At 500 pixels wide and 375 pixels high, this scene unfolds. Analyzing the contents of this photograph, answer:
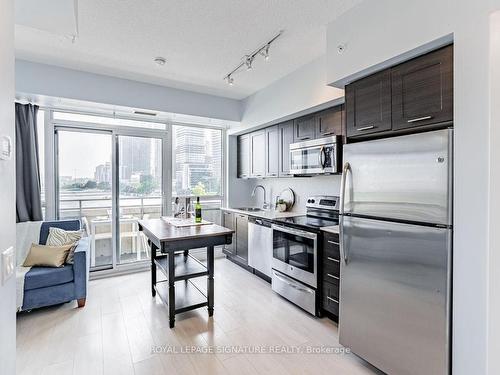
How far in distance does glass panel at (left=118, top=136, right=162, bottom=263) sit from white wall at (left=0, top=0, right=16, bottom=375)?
10.6 ft

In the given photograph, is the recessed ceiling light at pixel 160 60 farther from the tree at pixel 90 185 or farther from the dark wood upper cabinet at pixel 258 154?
the tree at pixel 90 185

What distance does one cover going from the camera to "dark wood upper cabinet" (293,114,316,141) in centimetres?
341

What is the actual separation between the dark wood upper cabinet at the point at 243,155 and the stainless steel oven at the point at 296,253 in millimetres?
1644

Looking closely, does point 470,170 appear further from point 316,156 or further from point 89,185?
point 89,185

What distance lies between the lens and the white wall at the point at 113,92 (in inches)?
123

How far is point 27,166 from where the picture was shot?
11.2 ft

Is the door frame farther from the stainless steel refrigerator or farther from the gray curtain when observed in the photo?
the stainless steel refrigerator

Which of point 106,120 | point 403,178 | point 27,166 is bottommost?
point 403,178

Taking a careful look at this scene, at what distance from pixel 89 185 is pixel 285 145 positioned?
2.94 metres

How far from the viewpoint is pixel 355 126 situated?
2.26 m

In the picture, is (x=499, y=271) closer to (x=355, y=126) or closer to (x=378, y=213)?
(x=378, y=213)

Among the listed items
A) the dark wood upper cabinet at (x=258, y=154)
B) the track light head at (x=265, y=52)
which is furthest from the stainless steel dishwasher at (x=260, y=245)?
the track light head at (x=265, y=52)

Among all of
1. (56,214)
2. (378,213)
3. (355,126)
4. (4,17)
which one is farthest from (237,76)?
(56,214)

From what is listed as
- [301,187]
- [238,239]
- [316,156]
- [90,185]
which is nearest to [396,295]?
[316,156]
